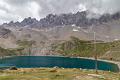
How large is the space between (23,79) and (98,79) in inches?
1041

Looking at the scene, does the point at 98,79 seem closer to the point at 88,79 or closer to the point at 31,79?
the point at 88,79

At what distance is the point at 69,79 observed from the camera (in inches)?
3457

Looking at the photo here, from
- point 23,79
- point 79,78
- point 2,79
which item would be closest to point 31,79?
point 23,79

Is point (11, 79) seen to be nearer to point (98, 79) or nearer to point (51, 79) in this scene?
point (51, 79)

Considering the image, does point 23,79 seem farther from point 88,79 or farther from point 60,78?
point 88,79

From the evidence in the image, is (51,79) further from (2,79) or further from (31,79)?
(2,79)

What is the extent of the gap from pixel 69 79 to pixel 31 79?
13.4m

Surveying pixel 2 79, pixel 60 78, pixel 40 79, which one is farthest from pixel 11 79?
pixel 60 78

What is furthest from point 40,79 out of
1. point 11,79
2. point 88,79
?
point 88,79

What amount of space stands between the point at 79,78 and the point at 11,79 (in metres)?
24.2

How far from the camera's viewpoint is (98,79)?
88.4 metres

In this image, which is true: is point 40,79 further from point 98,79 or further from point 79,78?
point 98,79

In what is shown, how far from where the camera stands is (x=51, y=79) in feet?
287

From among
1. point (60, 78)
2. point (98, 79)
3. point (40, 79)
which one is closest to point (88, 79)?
point (98, 79)
